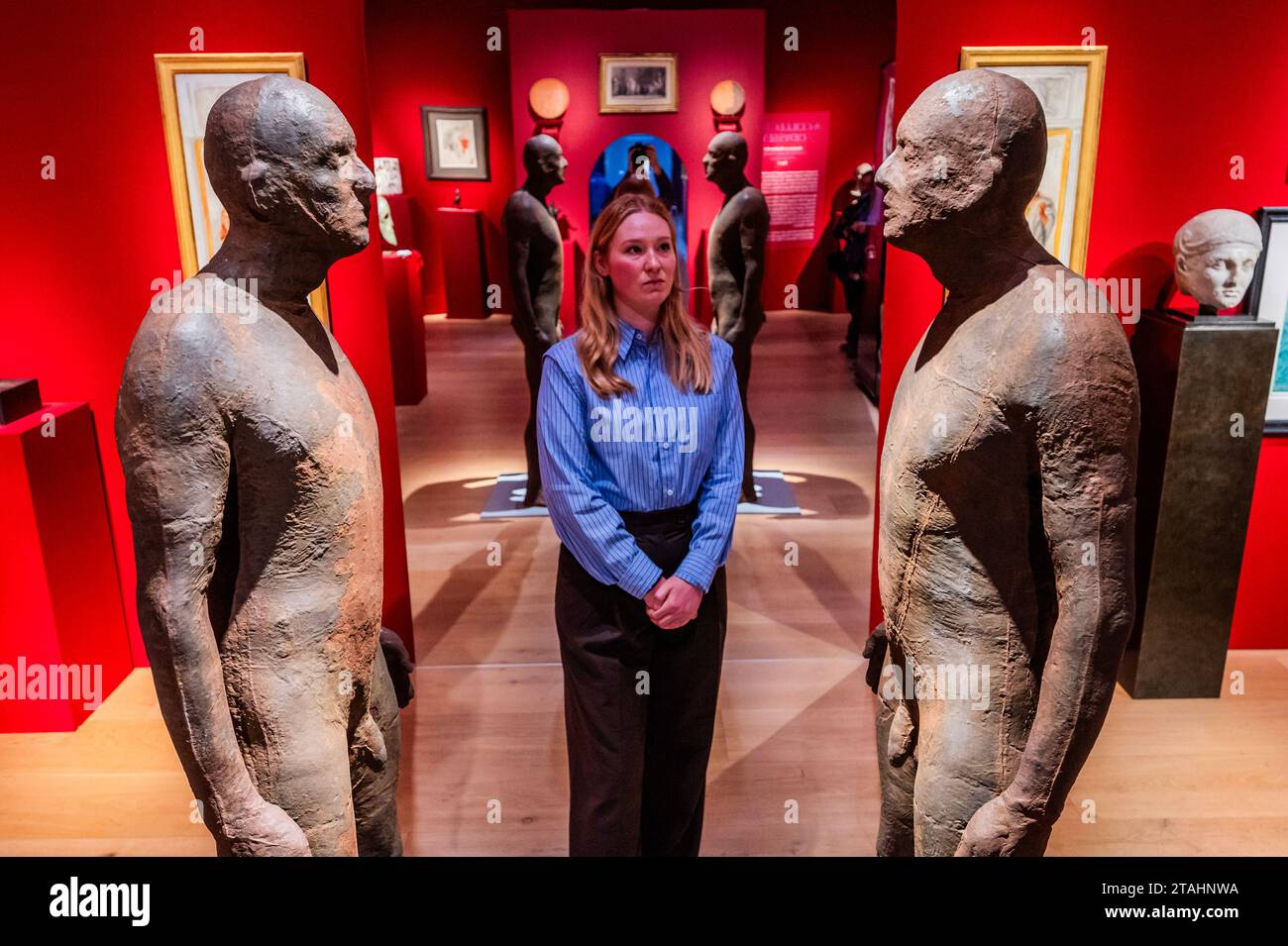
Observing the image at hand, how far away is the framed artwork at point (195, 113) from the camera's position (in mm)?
3564

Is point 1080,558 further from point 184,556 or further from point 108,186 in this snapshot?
point 108,186

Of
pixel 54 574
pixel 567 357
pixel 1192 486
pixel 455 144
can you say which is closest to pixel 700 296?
pixel 455 144

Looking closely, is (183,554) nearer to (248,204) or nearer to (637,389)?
(248,204)

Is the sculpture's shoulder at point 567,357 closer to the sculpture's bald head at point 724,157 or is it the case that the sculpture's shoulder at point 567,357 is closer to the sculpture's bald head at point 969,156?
the sculpture's bald head at point 969,156

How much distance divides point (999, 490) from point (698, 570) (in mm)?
785

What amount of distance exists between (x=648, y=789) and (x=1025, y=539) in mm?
1317

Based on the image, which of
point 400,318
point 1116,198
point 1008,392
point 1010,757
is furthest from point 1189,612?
point 400,318

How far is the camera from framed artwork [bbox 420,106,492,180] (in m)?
9.98

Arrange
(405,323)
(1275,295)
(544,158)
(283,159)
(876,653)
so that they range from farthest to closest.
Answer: (405,323), (544,158), (1275,295), (876,653), (283,159)

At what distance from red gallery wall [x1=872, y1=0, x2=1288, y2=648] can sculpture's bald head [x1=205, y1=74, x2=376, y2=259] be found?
2.39 metres

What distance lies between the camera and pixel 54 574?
12.6ft

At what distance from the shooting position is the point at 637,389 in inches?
97.1

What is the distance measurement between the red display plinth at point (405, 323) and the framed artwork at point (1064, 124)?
5293 mm

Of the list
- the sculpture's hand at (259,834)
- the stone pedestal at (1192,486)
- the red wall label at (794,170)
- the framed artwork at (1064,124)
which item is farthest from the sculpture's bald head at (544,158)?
the red wall label at (794,170)
